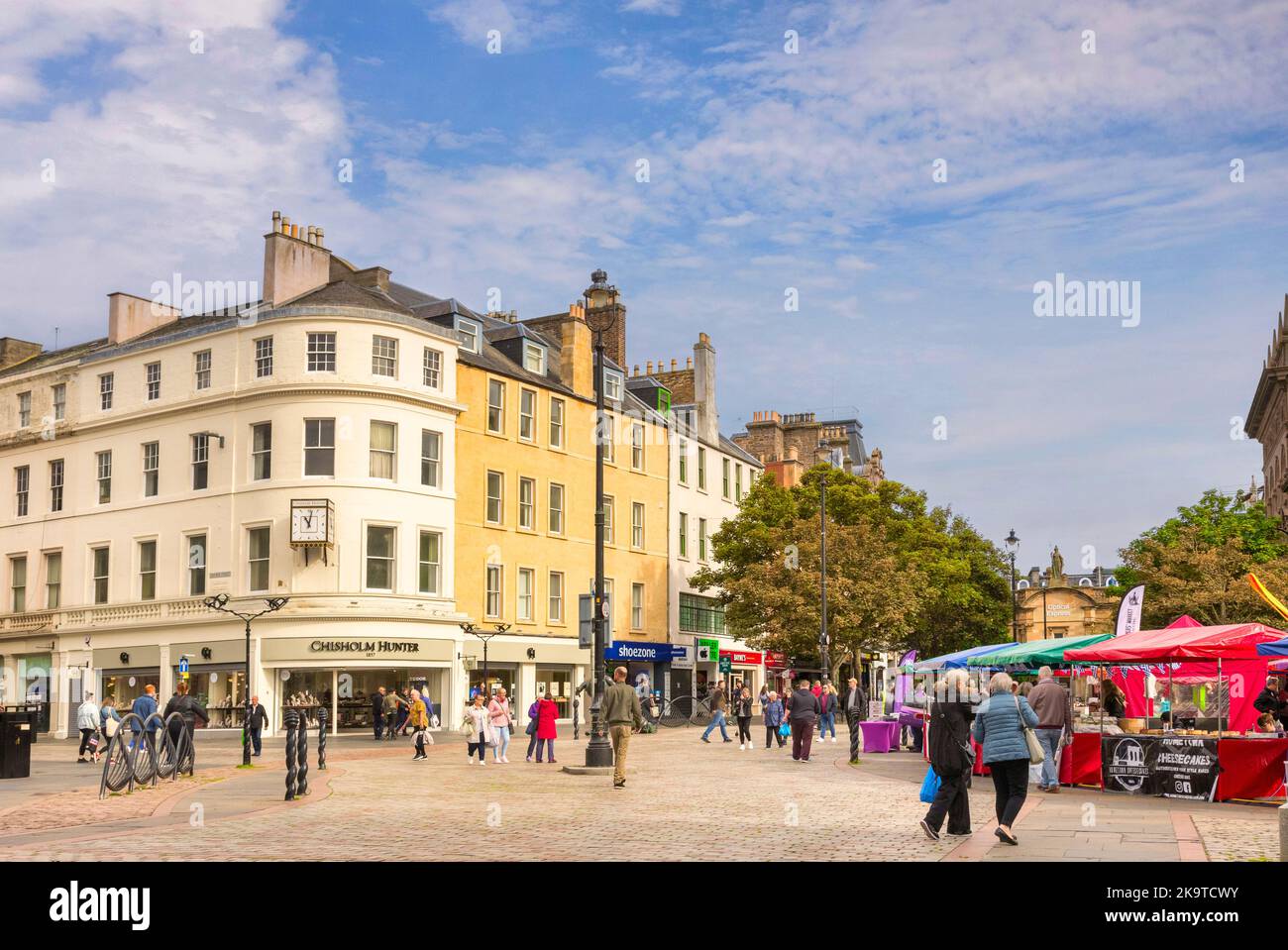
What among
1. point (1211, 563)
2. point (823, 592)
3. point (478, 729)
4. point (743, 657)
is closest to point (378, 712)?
point (478, 729)

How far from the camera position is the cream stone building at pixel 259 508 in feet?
132

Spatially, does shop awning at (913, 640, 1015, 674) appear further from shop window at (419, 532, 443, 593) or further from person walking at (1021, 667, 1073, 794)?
shop window at (419, 532, 443, 593)

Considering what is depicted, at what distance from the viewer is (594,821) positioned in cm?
1533

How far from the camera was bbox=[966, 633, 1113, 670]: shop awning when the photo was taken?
23719 mm

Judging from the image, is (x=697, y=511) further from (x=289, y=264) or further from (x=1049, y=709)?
(x=1049, y=709)

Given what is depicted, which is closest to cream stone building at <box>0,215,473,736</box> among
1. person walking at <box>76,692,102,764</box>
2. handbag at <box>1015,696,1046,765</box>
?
person walking at <box>76,692,102,764</box>

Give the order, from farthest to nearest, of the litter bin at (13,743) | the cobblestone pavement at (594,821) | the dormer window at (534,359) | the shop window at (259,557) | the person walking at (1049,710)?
the dormer window at (534,359), the shop window at (259,557), the litter bin at (13,743), the person walking at (1049,710), the cobblestone pavement at (594,821)

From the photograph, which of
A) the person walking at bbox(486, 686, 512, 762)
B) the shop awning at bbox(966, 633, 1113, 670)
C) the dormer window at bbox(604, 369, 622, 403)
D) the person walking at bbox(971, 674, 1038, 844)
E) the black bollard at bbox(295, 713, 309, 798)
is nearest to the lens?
the person walking at bbox(971, 674, 1038, 844)

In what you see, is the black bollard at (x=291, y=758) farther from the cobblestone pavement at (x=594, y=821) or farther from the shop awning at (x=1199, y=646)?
the shop awning at (x=1199, y=646)

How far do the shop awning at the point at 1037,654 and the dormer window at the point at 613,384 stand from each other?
28.7 metres

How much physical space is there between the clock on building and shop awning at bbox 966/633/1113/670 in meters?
20.2

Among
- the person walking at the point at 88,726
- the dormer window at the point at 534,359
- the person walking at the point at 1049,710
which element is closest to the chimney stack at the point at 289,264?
the dormer window at the point at 534,359
